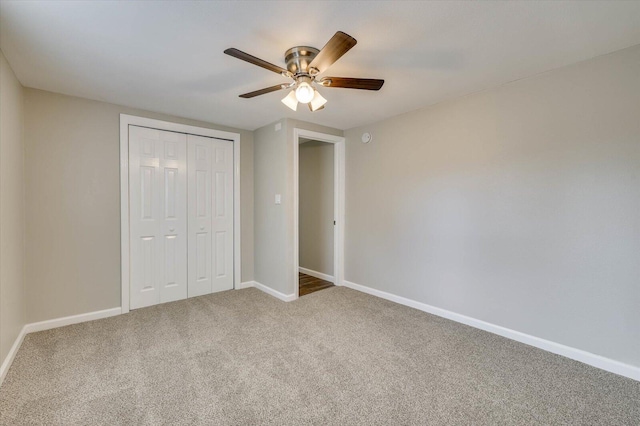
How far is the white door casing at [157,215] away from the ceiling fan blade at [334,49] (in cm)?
234

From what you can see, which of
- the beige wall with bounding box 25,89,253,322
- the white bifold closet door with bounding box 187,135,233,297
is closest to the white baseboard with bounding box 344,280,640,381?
the white bifold closet door with bounding box 187,135,233,297

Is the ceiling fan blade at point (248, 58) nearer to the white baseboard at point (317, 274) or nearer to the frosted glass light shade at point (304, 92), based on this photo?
the frosted glass light shade at point (304, 92)

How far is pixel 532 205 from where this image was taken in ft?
7.89

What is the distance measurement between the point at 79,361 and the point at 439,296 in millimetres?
3258

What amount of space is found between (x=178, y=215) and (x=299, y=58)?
246 centimetres

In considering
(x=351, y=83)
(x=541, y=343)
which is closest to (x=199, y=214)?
(x=351, y=83)

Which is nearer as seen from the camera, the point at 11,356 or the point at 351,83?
the point at 351,83

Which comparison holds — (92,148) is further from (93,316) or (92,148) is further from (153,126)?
(93,316)

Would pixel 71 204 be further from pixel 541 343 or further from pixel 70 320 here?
pixel 541 343

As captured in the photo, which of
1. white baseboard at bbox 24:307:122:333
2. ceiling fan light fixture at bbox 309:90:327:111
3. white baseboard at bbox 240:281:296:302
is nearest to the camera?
ceiling fan light fixture at bbox 309:90:327:111

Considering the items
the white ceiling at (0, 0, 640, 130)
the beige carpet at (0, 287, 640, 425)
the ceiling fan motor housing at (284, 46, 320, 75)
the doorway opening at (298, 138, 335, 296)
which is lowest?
the beige carpet at (0, 287, 640, 425)

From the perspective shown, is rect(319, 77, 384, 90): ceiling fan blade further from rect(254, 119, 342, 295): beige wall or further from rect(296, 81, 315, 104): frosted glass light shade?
rect(254, 119, 342, 295): beige wall

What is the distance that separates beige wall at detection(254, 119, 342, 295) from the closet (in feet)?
1.27

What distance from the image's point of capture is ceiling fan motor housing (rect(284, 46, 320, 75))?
1.93m
